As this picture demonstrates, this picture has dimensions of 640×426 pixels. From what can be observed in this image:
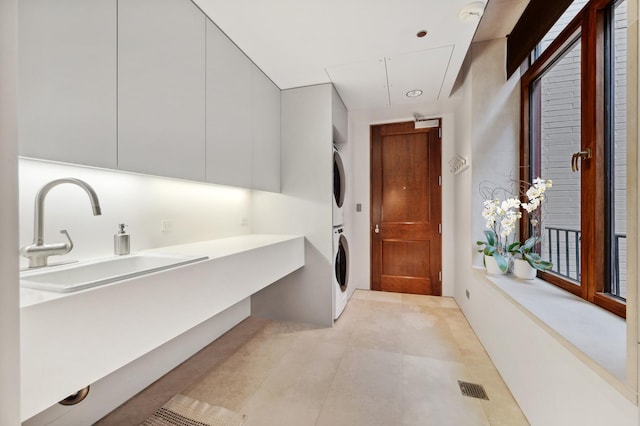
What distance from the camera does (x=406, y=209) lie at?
3.69m

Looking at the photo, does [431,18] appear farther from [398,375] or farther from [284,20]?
[398,375]

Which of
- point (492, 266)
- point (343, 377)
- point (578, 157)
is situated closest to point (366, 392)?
point (343, 377)

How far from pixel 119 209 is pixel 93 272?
395mm

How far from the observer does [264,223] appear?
2721mm

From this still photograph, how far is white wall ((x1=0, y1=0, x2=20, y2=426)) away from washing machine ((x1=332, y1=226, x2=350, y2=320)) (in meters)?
2.20

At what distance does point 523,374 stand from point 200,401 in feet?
6.03

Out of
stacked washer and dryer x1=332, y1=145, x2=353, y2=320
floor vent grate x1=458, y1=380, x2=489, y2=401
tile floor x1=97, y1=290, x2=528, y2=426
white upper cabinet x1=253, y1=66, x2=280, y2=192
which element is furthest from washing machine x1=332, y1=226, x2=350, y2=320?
floor vent grate x1=458, y1=380, x2=489, y2=401

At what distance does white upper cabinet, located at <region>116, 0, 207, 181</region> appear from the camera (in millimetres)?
1208

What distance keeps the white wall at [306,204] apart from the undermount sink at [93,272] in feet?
4.28

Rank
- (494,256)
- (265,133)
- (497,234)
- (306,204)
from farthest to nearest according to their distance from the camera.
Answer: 1. (306,204)
2. (265,133)
3. (497,234)
4. (494,256)

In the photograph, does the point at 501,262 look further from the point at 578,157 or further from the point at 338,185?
the point at 338,185

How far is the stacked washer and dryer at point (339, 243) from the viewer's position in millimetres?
2738

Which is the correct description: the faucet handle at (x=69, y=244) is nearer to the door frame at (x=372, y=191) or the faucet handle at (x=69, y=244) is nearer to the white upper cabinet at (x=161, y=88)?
the white upper cabinet at (x=161, y=88)

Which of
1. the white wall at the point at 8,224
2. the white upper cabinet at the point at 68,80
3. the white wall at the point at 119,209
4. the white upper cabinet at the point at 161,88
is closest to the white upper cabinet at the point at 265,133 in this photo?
the white wall at the point at 119,209
